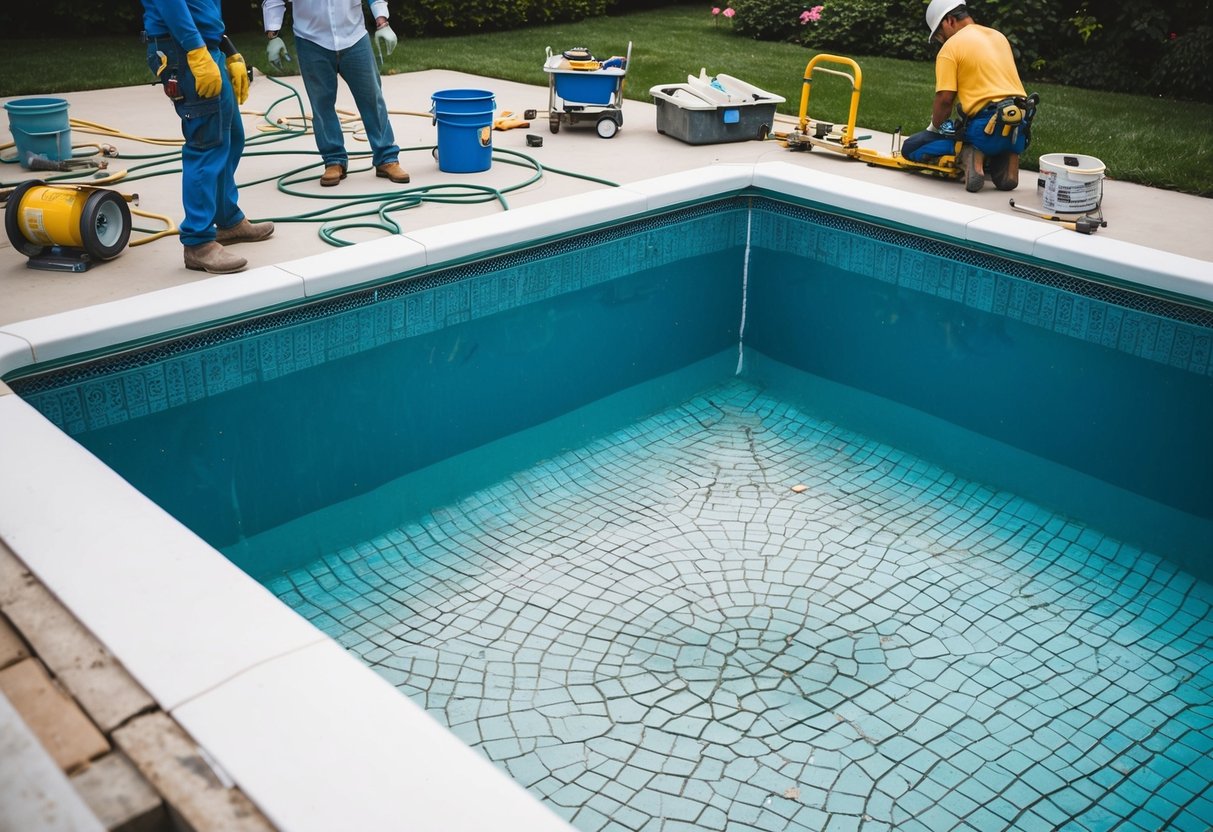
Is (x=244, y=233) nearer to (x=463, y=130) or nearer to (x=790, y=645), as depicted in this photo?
(x=463, y=130)

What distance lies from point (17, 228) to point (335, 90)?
5.90 feet

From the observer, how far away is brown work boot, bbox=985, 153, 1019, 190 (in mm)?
5414

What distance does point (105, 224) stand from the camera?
160 inches

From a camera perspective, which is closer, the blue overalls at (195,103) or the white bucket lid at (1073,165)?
the blue overalls at (195,103)

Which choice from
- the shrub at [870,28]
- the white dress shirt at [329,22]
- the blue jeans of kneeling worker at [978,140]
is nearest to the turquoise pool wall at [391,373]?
the blue jeans of kneeling worker at [978,140]

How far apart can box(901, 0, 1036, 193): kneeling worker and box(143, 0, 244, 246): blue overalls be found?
3.54m

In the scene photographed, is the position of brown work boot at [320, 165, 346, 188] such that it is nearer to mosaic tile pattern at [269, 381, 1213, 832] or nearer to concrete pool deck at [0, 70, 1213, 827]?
concrete pool deck at [0, 70, 1213, 827]

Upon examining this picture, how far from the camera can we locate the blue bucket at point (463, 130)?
545 cm

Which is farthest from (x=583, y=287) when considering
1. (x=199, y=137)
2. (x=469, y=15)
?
(x=469, y=15)

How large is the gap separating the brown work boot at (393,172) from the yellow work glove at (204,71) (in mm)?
1574

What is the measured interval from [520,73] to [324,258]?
524 cm

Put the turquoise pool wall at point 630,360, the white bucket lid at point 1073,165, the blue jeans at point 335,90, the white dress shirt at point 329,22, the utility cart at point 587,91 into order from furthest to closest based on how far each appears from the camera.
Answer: the utility cart at point 587,91
the blue jeans at point 335,90
the white dress shirt at point 329,22
the white bucket lid at point 1073,165
the turquoise pool wall at point 630,360

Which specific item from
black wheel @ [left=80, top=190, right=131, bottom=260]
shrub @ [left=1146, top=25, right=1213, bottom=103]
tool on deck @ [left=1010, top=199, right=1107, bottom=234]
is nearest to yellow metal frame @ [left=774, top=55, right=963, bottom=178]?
tool on deck @ [left=1010, top=199, right=1107, bottom=234]

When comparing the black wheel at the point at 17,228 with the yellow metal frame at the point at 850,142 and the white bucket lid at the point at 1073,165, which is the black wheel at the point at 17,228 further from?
the white bucket lid at the point at 1073,165
